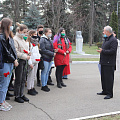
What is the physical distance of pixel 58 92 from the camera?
6301mm

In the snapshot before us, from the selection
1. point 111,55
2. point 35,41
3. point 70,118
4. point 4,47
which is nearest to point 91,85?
point 111,55

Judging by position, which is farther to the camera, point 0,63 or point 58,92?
point 58,92

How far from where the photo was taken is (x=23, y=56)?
16.3 feet

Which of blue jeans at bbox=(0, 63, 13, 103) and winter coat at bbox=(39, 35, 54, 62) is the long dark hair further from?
winter coat at bbox=(39, 35, 54, 62)

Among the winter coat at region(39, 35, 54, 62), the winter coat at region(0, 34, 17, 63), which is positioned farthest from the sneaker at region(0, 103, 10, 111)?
the winter coat at region(39, 35, 54, 62)

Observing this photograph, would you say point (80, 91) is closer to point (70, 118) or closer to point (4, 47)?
point (70, 118)

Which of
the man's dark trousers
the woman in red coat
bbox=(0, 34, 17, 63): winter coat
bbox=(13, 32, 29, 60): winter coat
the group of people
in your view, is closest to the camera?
bbox=(0, 34, 17, 63): winter coat

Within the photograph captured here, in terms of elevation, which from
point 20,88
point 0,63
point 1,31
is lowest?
point 20,88

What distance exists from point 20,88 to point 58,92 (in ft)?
5.04

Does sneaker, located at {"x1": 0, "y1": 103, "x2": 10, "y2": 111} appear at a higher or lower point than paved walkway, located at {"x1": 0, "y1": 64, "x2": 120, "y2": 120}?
higher

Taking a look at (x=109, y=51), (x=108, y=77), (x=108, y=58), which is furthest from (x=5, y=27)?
(x=108, y=77)

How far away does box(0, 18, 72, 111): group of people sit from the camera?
429 cm

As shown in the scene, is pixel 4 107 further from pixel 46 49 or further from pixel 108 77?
pixel 108 77

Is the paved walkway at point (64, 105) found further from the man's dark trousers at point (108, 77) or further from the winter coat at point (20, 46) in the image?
the winter coat at point (20, 46)
